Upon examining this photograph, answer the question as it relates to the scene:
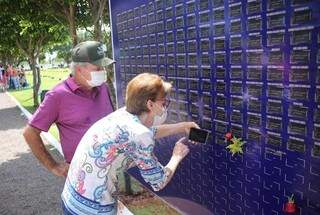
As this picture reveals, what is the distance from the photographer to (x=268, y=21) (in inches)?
107

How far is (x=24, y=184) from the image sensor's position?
6.96 m

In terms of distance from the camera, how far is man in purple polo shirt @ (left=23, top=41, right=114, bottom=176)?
3.27m

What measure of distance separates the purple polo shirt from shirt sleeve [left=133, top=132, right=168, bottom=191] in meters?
1.08

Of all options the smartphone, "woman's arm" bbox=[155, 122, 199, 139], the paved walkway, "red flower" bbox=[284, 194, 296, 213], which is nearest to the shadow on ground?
the paved walkway

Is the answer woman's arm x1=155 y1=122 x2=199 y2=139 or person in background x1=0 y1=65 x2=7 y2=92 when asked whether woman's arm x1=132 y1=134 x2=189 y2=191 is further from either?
person in background x1=0 y1=65 x2=7 y2=92

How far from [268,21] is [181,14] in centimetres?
112

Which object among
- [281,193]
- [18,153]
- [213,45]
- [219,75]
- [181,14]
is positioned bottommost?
[18,153]

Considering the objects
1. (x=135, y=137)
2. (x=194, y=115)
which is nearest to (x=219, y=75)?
(x=194, y=115)

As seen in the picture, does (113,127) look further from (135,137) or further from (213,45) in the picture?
(213,45)

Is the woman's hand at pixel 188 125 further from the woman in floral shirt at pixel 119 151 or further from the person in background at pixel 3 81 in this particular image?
the person in background at pixel 3 81

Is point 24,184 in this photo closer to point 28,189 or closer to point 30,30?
point 28,189

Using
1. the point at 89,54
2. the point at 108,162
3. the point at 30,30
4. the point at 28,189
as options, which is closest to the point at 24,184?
the point at 28,189

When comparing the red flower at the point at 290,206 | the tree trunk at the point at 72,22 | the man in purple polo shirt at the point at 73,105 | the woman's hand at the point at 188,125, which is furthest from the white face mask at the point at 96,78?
the tree trunk at the point at 72,22

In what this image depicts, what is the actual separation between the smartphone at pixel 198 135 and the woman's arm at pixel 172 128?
10cm
